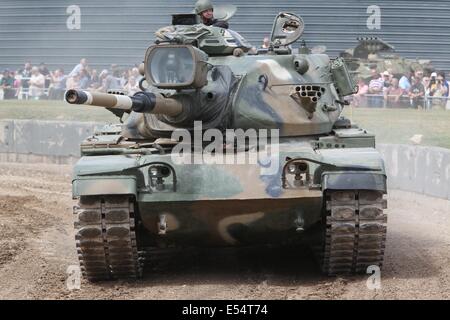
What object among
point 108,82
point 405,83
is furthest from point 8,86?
point 405,83

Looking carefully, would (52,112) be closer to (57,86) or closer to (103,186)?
(57,86)

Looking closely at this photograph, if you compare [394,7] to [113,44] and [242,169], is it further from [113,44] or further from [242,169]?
[242,169]

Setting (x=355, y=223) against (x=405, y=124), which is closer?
(x=355, y=223)

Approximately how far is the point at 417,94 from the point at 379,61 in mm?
3400

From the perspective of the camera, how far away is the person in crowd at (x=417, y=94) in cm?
2289

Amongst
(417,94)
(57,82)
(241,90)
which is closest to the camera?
(241,90)

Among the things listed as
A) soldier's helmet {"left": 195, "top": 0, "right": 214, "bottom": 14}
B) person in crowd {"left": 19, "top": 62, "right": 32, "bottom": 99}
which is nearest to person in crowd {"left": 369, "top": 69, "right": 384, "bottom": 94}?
person in crowd {"left": 19, "top": 62, "right": 32, "bottom": 99}

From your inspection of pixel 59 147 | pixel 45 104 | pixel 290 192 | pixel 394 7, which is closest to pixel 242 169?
pixel 290 192

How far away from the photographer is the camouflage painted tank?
27544 millimetres

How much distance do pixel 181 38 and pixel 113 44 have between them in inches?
937

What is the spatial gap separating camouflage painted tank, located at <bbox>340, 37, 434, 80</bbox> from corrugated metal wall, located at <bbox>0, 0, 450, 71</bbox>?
453 cm

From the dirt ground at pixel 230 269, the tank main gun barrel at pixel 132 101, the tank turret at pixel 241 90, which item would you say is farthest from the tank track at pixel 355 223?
the tank main gun barrel at pixel 132 101

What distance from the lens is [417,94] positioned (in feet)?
82.9

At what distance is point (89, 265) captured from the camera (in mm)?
11320
